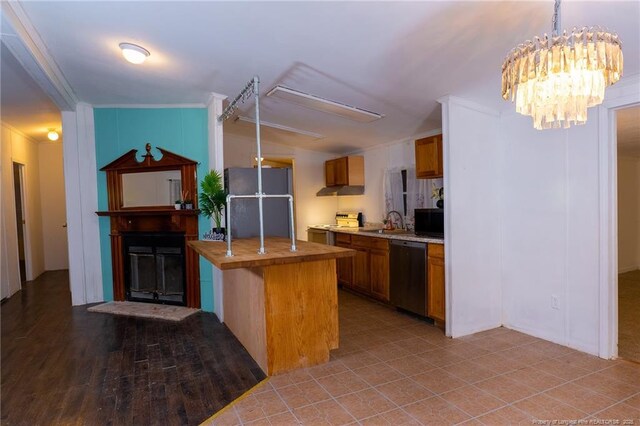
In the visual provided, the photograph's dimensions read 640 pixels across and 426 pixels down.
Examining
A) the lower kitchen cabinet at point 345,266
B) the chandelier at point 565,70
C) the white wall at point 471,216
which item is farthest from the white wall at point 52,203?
the chandelier at point 565,70

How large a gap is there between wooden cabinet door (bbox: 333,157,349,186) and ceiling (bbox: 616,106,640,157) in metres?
3.35

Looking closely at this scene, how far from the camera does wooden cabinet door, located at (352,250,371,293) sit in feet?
15.0

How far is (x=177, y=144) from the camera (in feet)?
14.2

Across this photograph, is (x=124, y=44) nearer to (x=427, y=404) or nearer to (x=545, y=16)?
(x=545, y=16)

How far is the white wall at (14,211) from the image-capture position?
4816mm

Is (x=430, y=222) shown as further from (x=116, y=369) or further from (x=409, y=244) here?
(x=116, y=369)

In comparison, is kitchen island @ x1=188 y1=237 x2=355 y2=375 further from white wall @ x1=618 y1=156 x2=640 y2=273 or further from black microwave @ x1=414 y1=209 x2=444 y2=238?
white wall @ x1=618 y1=156 x2=640 y2=273

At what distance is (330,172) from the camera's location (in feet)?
20.2

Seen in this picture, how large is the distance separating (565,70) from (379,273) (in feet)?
10.5

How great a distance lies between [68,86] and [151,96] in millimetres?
780

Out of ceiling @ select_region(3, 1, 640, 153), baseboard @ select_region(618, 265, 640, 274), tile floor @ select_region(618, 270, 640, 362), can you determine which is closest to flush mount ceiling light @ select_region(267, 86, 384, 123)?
ceiling @ select_region(3, 1, 640, 153)

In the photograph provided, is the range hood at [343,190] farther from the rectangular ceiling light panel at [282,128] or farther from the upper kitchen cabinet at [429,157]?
the upper kitchen cabinet at [429,157]

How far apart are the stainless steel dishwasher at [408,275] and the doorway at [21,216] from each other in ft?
18.8

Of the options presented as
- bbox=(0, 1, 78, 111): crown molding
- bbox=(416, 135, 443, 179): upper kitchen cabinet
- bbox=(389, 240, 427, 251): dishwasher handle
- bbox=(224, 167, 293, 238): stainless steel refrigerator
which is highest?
bbox=(0, 1, 78, 111): crown molding
